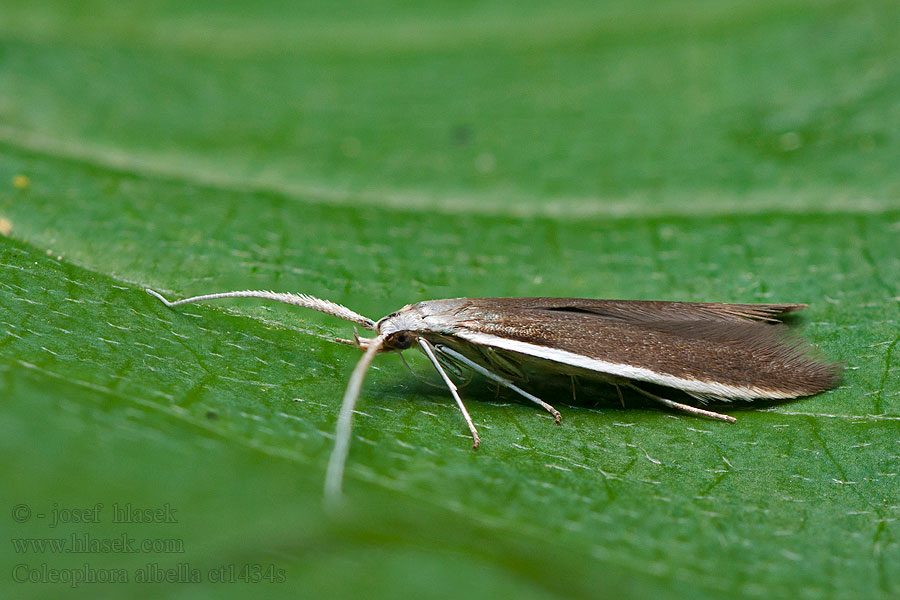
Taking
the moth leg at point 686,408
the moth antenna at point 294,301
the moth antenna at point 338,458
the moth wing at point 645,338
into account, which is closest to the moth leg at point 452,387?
the moth wing at point 645,338

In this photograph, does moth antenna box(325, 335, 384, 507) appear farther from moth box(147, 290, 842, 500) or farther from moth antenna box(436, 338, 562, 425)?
moth antenna box(436, 338, 562, 425)

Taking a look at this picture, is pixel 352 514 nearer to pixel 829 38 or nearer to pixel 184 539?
pixel 184 539

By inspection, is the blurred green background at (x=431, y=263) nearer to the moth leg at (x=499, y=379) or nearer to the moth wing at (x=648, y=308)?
the moth leg at (x=499, y=379)

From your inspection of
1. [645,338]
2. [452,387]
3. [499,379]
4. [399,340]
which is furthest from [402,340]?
[645,338]

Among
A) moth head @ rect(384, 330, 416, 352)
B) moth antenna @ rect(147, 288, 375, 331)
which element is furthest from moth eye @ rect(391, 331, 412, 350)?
moth antenna @ rect(147, 288, 375, 331)

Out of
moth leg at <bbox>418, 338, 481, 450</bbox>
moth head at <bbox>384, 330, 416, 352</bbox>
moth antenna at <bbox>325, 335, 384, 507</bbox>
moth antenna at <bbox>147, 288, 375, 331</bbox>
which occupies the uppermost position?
moth antenna at <bbox>147, 288, 375, 331</bbox>

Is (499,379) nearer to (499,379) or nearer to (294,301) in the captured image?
(499,379)
